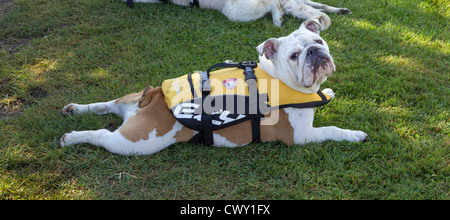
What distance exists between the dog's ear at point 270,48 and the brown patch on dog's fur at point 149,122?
48.0 inches

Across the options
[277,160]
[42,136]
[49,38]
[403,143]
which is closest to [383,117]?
[403,143]

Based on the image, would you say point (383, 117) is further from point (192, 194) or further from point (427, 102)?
point (192, 194)

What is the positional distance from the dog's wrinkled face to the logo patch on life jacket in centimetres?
41

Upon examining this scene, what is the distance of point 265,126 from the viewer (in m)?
3.89

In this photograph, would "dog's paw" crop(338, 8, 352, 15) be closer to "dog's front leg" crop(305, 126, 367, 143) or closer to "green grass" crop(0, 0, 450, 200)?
"green grass" crop(0, 0, 450, 200)

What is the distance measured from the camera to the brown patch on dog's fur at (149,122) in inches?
150

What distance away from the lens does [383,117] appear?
4.41 meters

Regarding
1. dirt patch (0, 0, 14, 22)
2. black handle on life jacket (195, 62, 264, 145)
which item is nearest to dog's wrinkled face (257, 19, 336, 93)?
black handle on life jacket (195, 62, 264, 145)

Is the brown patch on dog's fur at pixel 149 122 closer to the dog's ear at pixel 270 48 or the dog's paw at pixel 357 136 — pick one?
the dog's ear at pixel 270 48

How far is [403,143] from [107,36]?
5164 millimetres

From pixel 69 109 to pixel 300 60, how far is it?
9.93ft

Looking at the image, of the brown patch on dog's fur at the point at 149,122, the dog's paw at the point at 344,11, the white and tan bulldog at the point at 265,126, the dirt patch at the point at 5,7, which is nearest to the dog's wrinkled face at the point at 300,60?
the white and tan bulldog at the point at 265,126

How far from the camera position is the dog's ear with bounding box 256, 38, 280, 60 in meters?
3.80

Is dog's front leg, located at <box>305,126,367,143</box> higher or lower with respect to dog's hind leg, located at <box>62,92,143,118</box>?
higher
